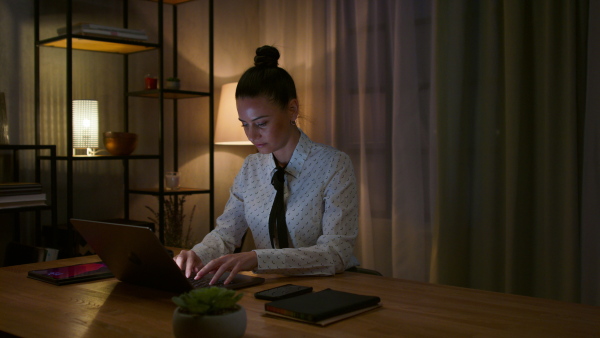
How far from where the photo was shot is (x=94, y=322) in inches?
47.3

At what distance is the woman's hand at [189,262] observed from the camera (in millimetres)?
1622

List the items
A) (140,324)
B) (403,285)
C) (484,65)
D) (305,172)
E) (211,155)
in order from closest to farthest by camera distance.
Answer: (140,324) → (403,285) → (305,172) → (484,65) → (211,155)

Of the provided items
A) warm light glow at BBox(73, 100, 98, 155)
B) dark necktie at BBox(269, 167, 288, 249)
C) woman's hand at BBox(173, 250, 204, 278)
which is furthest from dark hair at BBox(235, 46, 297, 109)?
warm light glow at BBox(73, 100, 98, 155)

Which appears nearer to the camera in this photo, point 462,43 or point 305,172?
point 305,172

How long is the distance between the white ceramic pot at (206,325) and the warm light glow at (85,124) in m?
2.30

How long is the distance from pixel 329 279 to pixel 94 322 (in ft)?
2.23

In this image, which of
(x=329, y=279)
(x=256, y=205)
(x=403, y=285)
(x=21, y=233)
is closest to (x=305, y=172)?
(x=256, y=205)

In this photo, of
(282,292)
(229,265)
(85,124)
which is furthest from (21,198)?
(282,292)

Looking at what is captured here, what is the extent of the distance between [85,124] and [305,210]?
1641 mm

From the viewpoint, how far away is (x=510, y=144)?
278cm

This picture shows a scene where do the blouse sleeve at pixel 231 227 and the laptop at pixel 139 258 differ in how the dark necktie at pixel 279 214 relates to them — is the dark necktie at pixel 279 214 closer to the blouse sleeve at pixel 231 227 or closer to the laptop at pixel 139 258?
the blouse sleeve at pixel 231 227

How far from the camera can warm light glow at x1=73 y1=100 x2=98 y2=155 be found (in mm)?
3055

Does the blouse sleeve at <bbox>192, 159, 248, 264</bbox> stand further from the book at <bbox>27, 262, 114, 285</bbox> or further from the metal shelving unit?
the metal shelving unit

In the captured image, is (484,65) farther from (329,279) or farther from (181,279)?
(181,279)
